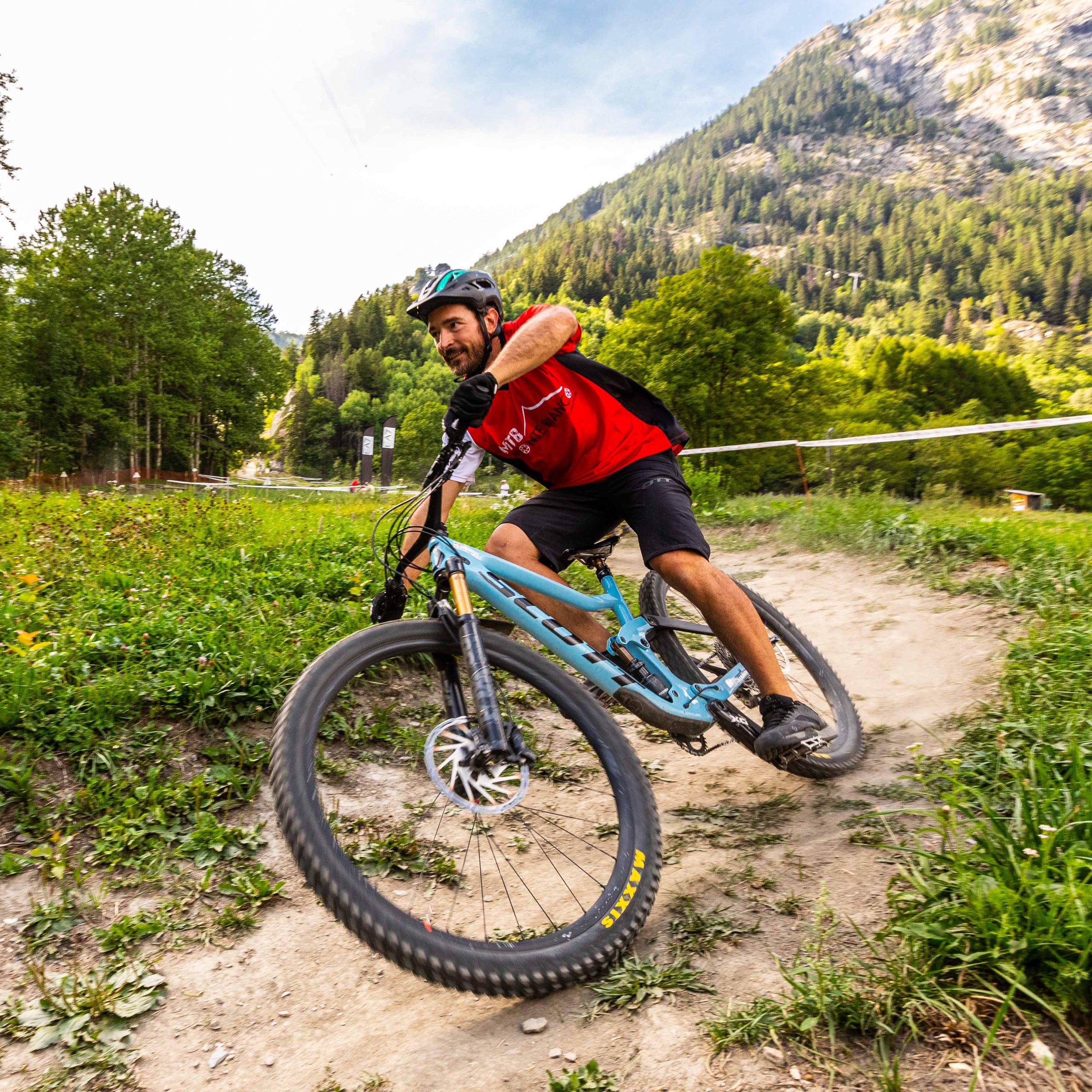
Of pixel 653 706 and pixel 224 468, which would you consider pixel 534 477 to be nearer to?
pixel 653 706

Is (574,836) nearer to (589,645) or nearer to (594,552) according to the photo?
(589,645)

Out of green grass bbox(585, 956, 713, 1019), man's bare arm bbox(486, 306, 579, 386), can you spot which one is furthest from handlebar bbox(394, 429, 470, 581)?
green grass bbox(585, 956, 713, 1019)

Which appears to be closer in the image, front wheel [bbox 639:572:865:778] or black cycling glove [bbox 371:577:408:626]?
black cycling glove [bbox 371:577:408:626]

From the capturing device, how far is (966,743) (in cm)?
328

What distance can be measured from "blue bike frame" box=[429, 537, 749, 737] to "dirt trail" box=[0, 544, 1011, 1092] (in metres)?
0.55

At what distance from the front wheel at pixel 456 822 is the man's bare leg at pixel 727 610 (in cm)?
72

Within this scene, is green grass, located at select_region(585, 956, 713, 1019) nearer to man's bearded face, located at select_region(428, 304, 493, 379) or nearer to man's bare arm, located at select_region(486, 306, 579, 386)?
man's bare arm, located at select_region(486, 306, 579, 386)

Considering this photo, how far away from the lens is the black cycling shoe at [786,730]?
9.59 feet

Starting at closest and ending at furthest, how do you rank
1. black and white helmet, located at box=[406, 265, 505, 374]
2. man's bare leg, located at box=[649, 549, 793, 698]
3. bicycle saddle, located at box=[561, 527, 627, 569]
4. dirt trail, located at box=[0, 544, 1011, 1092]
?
dirt trail, located at box=[0, 544, 1011, 1092] → black and white helmet, located at box=[406, 265, 505, 374] → man's bare leg, located at box=[649, 549, 793, 698] → bicycle saddle, located at box=[561, 527, 627, 569]

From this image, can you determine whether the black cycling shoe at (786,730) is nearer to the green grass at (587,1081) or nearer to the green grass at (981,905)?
the green grass at (981,905)

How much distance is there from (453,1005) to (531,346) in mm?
2130

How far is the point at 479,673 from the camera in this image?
93.1 inches

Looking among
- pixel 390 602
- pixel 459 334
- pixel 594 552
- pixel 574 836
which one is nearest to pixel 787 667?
pixel 594 552

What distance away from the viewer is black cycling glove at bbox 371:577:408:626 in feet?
8.68
